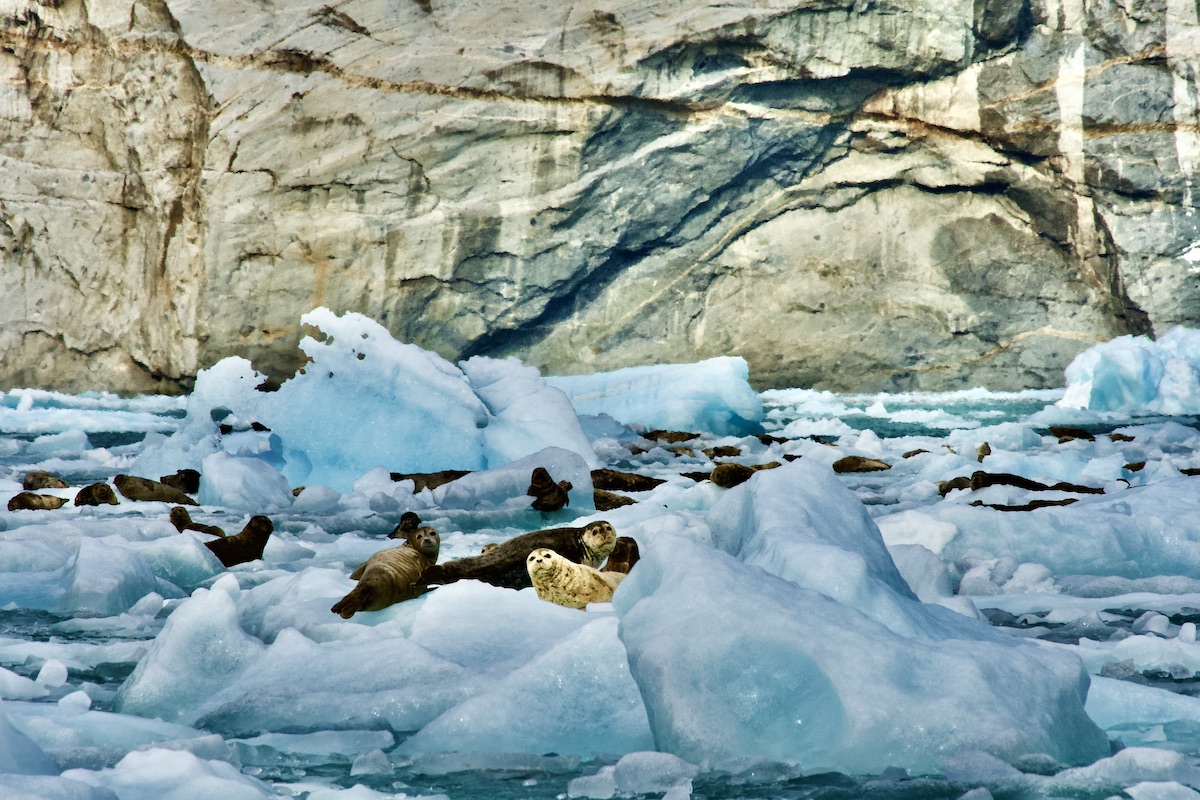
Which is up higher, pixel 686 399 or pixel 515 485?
pixel 515 485

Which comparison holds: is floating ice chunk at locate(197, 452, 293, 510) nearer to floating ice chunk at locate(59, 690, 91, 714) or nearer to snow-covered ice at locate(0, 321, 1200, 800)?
snow-covered ice at locate(0, 321, 1200, 800)

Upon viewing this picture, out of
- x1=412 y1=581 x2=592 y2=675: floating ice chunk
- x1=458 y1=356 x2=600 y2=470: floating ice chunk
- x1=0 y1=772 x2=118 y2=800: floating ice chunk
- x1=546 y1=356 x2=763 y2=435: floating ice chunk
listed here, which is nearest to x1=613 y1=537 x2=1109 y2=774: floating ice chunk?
x1=412 y1=581 x2=592 y2=675: floating ice chunk

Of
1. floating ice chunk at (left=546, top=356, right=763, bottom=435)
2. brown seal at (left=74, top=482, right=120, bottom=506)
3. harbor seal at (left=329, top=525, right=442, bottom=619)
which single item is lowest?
floating ice chunk at (left=546, top=356, right=763, bottom=435)

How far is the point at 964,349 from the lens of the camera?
1745 cm

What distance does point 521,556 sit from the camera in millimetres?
3436

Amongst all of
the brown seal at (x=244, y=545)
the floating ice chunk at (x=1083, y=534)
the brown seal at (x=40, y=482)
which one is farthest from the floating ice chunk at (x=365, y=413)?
the floating ice chunk at (x=1083, y=534)

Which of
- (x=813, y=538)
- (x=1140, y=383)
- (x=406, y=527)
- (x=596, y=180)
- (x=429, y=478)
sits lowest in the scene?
(x=1140, y=383)

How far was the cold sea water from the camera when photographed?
1711mm

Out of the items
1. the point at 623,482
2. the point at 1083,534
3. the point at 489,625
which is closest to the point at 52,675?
the point at 489,625

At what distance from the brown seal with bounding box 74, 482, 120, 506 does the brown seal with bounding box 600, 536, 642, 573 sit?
11.2 ft

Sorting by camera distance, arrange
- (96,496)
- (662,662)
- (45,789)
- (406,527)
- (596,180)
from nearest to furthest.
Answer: (45,789)
(662,662)
(406,527)
(96,496)
(596,180)

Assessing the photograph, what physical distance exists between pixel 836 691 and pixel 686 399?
34.0 feet

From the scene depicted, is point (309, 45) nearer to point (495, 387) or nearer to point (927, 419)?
point (495, 387)

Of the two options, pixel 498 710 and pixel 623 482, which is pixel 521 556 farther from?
pixel 623 482
